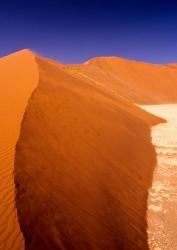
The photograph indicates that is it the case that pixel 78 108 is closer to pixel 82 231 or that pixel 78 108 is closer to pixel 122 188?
pixel 122 188

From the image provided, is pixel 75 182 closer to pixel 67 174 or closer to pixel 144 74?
pixel 67 174

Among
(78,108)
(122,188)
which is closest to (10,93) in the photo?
(78,108)

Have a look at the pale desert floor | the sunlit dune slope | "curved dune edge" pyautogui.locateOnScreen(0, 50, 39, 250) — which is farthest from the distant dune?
the sunlit dune slope

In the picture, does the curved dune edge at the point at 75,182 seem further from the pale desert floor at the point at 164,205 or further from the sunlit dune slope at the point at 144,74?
the sunlit dune slope at the point at 144,74

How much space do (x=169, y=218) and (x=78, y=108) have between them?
25.8ft

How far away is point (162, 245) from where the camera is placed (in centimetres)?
681

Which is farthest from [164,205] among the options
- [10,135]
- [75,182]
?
[10,135]

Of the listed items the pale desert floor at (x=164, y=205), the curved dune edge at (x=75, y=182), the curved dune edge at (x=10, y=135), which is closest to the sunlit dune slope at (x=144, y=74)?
the curved dune edge at (x=10, y=135)

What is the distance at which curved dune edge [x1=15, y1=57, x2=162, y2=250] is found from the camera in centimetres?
591

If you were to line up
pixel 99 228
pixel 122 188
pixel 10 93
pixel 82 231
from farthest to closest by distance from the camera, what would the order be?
pixel 10 93
pixel 122 188
pixel 99 228
pixel 82 231

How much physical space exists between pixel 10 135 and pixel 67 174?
1.87 m

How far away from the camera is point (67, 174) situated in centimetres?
816

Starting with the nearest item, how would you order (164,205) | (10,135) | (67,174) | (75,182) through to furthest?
1. (75,182)
2. (67,174)
3. (164,205)
4. (10,135)

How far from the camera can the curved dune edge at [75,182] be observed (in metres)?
5.91
